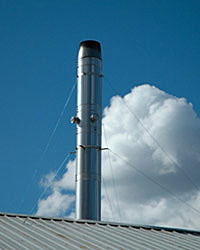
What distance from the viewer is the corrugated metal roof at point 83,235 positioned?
13.9 meters

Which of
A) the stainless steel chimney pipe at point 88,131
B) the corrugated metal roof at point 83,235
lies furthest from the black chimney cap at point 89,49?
the corrugated metal roof at point 83,235

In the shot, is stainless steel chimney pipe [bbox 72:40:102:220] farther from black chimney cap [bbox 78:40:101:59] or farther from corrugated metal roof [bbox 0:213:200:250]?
corrugated metal roof [bbox 0:213:200:250]

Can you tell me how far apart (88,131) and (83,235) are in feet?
28.0

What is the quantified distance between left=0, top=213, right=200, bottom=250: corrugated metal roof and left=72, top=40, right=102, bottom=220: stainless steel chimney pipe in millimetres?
4346

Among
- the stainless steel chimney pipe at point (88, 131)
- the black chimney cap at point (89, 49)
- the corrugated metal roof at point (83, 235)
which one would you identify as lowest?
the corrugated metal roof at point (83, 235)

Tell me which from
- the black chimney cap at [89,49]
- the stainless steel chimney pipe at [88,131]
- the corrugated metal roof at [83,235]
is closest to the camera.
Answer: the corrugated metal roof at [83,235]

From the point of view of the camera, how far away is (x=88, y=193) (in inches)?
873

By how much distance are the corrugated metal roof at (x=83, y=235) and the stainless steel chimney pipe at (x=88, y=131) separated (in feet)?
14.3

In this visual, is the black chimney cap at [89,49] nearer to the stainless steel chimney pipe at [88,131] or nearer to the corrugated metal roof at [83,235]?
the stainless steel chimney pipe at [88,131]

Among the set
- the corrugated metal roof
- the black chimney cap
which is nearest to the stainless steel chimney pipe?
the black chimney cap

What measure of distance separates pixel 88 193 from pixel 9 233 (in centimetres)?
811

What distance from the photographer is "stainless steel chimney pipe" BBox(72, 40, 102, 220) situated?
22125 mm

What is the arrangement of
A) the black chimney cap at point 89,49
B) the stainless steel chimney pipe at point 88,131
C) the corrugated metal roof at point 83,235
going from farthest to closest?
1. the black chimney cap at point 89,49
2. the stainless steel chimney pipe at point 88,131
3. the corrugated metal roof at point 83,235

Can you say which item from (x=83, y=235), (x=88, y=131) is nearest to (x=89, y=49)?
(x=88, y=131)
